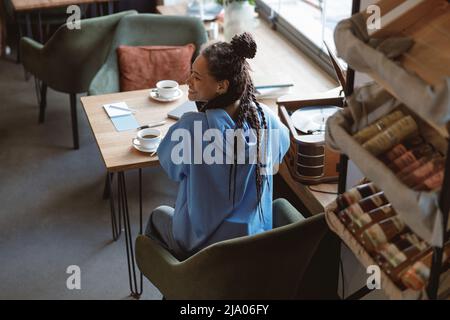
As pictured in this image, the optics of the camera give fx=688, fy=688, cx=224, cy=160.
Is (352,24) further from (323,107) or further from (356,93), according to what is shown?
(323,107)

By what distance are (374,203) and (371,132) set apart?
0.70 ft

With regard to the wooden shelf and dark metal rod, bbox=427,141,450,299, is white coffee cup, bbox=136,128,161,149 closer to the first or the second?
the wooden shelf

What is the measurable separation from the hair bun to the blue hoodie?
223 millimetres

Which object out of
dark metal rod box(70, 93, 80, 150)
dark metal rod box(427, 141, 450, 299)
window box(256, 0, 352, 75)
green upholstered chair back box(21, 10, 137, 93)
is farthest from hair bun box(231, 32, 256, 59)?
dark metal rod box(70, 93, 80, 150)

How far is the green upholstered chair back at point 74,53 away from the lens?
3820 millimetres

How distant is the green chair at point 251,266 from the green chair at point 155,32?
172cm

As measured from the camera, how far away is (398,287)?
5.42 ft

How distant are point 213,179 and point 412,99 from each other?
1104mm

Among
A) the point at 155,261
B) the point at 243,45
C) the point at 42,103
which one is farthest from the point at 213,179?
the point at 42,103

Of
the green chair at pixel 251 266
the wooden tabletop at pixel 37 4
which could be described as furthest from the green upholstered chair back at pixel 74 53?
the green chair at pixel 251 266

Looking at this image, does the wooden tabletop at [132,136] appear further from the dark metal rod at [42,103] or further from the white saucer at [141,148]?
the dark metal rod at [42,103]
